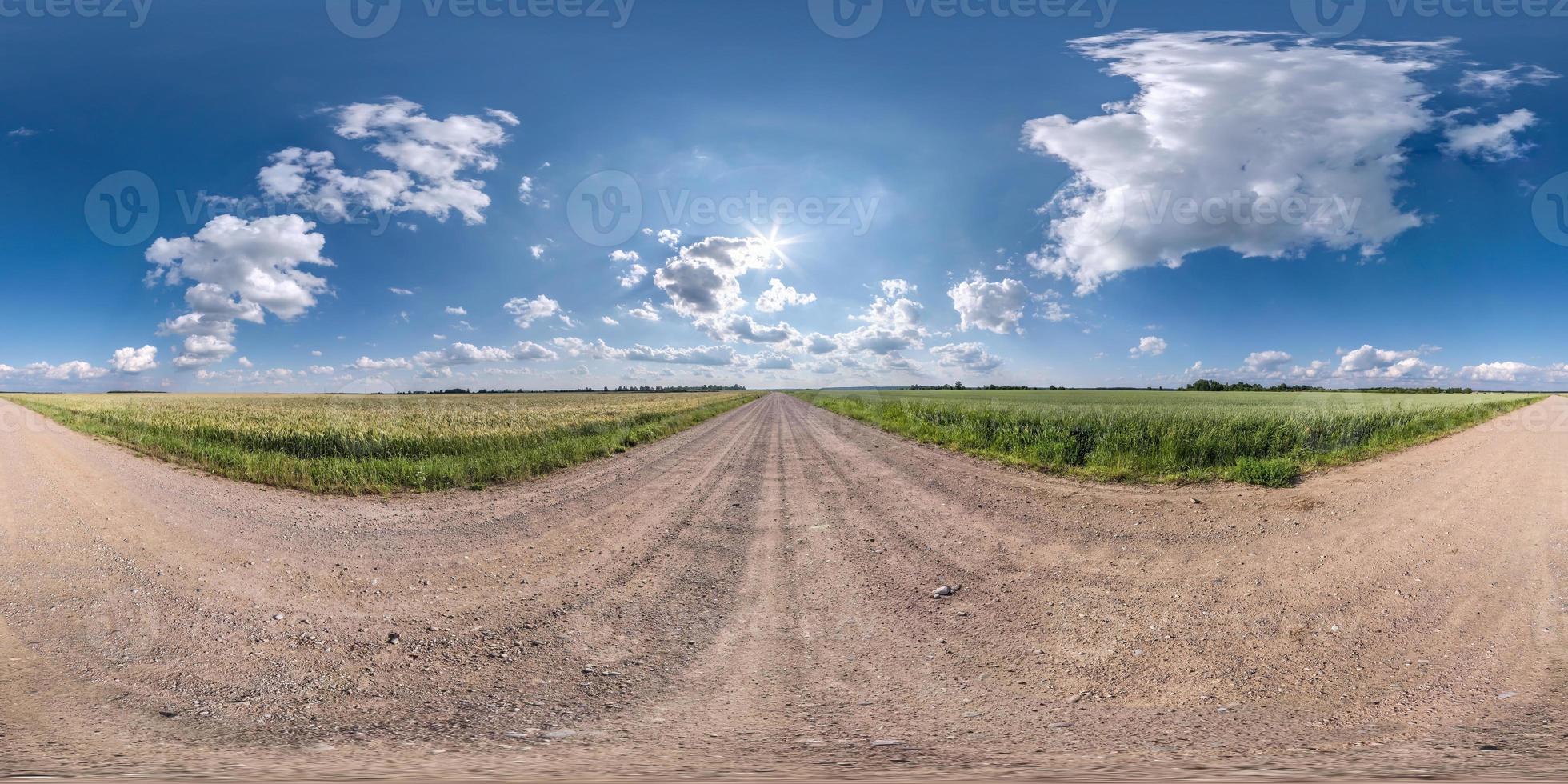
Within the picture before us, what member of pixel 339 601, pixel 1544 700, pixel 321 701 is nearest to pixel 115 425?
pixel 339 601

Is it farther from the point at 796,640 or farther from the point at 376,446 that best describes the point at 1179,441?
the point at 376,446

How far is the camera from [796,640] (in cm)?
464

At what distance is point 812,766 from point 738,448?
15892 millimetres

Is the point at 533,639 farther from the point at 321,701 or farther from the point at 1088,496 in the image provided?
the point at 1088,496

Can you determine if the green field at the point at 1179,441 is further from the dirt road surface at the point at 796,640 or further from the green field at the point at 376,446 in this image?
the green field at the point at 376,446

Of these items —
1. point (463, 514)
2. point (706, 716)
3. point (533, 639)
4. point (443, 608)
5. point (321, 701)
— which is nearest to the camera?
point (706, 716)

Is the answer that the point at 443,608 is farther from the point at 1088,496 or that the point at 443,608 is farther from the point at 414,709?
the point at 1088,496

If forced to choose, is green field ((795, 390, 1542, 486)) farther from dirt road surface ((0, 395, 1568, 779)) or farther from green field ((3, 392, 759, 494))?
green field ((3, 392, 759, 494))

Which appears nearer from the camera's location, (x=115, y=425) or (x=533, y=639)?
(x=533, y=639)

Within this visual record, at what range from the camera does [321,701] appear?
386cm

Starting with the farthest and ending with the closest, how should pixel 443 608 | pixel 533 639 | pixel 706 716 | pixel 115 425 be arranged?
pixel 115 425 → pixel 443 608 → pixel 533 639 → pixel 706 716

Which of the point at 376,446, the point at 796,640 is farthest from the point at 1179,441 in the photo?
the point at 376,446

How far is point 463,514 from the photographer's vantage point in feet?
30.0

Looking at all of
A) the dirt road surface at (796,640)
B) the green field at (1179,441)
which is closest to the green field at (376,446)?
the dirt road surface at (796,640)
